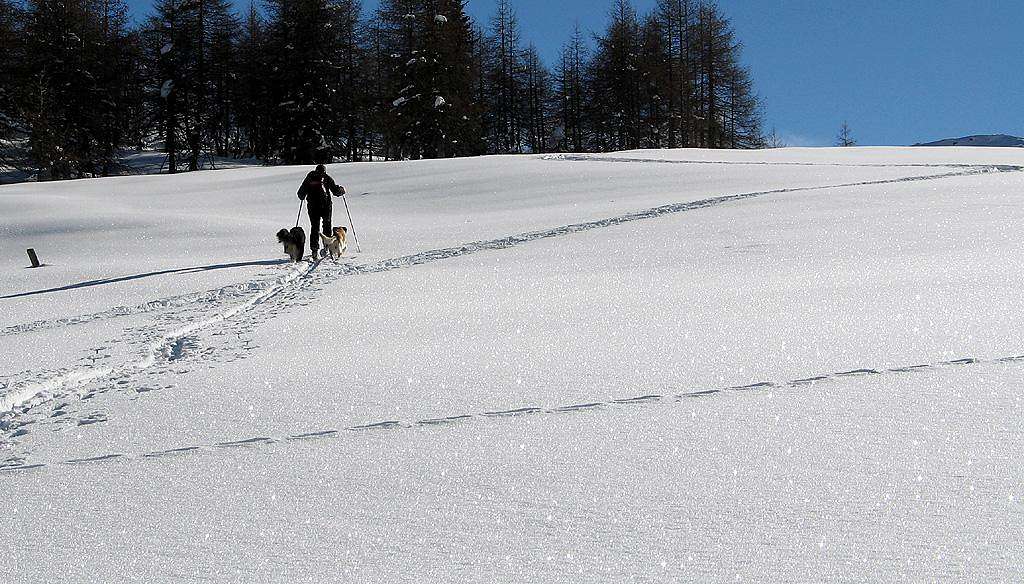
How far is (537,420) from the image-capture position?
141 inches

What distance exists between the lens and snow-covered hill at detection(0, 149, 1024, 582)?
7.70 feet

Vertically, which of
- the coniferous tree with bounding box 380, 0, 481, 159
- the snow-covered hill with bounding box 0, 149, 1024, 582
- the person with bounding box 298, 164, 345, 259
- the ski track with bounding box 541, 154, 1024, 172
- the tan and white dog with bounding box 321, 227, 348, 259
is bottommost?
the snow-covered hill with bounding box 0, 149, 1024, 582

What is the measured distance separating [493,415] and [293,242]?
836 cm

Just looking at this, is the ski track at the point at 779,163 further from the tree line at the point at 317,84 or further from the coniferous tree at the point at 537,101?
the coniferous tree at the point at 537,101

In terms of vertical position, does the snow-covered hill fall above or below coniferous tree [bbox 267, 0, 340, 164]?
below

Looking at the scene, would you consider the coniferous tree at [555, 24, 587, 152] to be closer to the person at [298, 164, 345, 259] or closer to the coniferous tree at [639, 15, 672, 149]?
the coniferous tree at [639, 15, 672, 149]

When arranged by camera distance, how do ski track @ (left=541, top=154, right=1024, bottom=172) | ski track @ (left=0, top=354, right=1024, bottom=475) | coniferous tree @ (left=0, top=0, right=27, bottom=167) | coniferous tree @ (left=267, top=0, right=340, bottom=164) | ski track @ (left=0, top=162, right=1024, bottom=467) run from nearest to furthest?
1. ski track @ (left=0, top=354, right=1024, bottom=475)
2. ski track @ (left=0, top=162, right=1024, bottom=467)
3. ski track @ (left=541, top=154, right=1024, bottom=172)
4. coniferous tree @ (left=0, top=0, right=27, bottom=167)
5. coniferous tree @ (left=267, top=0, right=340, bottom=164)

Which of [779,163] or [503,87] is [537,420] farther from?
[503,87]

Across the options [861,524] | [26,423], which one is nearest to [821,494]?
[861,524]

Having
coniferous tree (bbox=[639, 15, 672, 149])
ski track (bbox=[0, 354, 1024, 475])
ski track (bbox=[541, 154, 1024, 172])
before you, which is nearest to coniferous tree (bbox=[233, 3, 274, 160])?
ski track (bbox=[541, 154, 1024, 172])

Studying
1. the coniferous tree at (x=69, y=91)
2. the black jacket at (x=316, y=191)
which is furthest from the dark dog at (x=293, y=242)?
the coniferous tree at (x=69, y=91)

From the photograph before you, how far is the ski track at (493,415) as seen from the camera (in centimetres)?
336

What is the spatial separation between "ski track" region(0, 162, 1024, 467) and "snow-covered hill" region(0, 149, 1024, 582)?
1.6 inches

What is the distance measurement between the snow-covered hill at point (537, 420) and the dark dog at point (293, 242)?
133 centimetres
